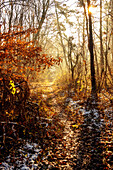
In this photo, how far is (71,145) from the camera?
485 cm

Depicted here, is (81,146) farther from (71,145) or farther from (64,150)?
(64,150)

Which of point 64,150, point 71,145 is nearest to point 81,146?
point 71,145

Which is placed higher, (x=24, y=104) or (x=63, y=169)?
(x=24, y=104)

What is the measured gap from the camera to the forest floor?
3.87 m

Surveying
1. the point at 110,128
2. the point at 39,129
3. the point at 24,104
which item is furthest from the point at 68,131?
the point at 24,104

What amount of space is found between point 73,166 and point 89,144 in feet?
3.55

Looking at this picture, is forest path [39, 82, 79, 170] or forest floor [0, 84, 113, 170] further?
forest path [39, 82, 79, 170]

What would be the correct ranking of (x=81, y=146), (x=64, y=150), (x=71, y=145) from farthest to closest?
(x=71, y=145), (x=81, y=146), (x=64, y=150)

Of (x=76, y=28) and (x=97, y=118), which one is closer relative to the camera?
(x=97, y=118)

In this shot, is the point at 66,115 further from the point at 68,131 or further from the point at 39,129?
the point at 39,129

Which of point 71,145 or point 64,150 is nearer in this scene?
point 64,150

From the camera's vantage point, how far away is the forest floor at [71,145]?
152 inches

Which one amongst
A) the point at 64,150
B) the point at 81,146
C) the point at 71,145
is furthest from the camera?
the point at 71,145

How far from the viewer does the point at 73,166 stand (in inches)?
152
